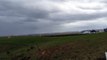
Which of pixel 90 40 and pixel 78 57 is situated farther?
pixel 90 40

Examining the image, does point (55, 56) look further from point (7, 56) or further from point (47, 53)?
point (7, 56)

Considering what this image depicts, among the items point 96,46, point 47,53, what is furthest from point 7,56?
point 96,46

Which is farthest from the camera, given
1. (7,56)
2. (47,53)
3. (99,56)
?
(7,56)

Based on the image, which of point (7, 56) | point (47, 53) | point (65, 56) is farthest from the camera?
point (7, 56)

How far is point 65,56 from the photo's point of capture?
148 feet

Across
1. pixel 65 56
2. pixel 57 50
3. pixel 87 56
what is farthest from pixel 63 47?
pixel 87 56

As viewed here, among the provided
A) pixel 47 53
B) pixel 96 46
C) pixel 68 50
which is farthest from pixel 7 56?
pixel 96 46

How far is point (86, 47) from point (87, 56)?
512 cm

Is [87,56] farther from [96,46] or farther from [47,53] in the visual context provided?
[47,53]

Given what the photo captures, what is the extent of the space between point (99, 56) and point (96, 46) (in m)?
5.81

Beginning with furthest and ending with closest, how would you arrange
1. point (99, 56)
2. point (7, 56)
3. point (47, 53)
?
point (7, 56) < point (47, 53) < point (99, 56)

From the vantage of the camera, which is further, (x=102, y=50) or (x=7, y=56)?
(x=7, y=56)

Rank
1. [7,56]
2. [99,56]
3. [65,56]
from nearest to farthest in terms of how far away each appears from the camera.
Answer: [99,56], [65,56], [7,56]

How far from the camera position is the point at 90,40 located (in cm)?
5172
